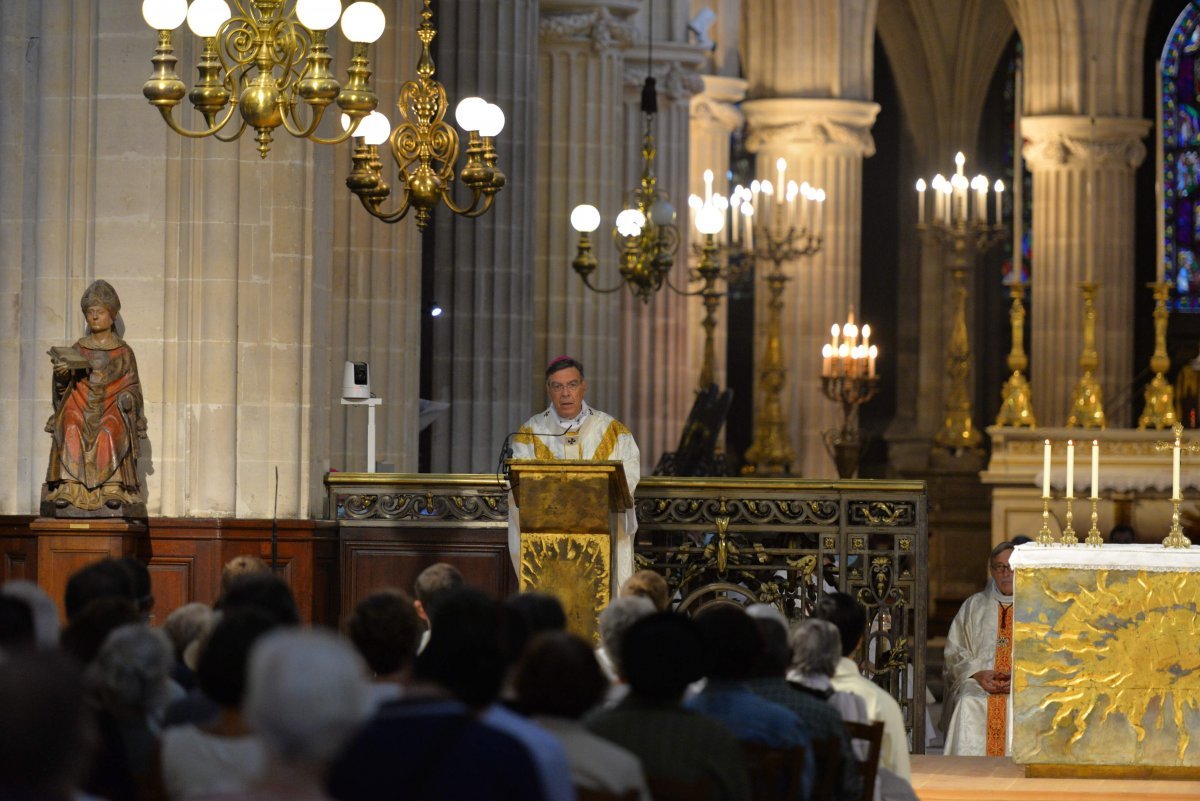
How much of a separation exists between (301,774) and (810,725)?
7.75 ft

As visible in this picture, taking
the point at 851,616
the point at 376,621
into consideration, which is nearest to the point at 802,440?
the point at 851,616

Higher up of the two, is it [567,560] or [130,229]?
[130,229]

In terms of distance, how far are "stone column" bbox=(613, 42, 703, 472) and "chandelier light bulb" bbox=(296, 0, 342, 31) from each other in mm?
12882

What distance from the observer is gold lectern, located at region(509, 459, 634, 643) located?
1002 cm

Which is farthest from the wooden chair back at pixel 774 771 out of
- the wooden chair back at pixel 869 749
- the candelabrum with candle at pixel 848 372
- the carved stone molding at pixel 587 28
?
the candelabrum with candle at pixel 848 372

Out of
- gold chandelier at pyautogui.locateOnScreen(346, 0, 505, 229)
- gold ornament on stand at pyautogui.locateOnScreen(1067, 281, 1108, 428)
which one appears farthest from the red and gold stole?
gold ornament on stand at pyautogui.locateOnScreen(1067, 281, 1108, 428)

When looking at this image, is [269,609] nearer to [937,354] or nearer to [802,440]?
[802,440]

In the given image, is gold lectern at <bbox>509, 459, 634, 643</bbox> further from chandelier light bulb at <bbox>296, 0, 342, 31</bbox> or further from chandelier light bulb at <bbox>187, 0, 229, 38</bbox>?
chandelier light bulb at <bbox>187, 0, 229, 38</bbox>

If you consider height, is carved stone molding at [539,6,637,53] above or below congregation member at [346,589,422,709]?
above

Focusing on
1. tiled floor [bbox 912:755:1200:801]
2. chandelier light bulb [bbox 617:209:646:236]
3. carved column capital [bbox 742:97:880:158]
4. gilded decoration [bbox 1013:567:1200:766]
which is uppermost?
carved column capital [bbox 742:97:880:158]

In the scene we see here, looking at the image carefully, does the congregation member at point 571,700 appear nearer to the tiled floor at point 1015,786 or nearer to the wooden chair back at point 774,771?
the wooden chair back at point 774,771

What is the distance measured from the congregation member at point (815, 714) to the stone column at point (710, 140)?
20.5 m

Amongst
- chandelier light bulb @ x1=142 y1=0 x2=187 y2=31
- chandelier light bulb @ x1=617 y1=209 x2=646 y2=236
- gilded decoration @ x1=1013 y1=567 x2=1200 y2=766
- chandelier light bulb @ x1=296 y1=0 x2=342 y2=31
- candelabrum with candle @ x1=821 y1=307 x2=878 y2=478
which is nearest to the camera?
chandelier light bulb @ x1=296 y1=0 x2=342 y2=31

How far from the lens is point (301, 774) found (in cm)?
385
